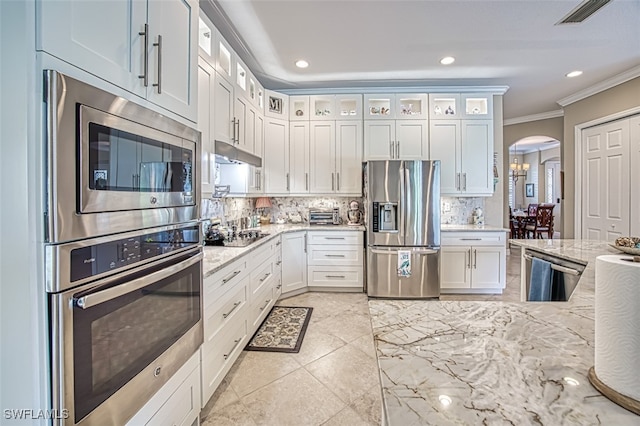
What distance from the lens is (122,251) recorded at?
979 millimetres

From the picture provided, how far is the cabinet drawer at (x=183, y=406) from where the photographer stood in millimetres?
1240

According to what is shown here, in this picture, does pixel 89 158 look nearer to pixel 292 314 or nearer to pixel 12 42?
pixel 12 42

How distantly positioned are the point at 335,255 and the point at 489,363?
3272 mm

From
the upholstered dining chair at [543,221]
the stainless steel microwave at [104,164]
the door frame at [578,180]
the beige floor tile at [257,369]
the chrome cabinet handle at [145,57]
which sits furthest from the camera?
the upholstered dining chair at [543,221]

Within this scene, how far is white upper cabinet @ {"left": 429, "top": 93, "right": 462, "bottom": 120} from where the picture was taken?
4.16 metres

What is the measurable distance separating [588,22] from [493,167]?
1863 millimetres

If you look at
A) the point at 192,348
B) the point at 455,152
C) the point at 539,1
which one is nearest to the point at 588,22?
the point at 539,1

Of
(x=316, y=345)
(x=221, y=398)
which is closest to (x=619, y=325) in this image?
(x=221, y=398)

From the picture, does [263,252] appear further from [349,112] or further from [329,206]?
[349,112]

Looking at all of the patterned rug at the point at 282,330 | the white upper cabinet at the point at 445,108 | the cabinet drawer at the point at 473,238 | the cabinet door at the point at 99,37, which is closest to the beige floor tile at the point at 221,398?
the patterned rug at the point at 282,330

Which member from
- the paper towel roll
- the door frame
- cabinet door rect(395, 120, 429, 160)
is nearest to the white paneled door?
the door frame

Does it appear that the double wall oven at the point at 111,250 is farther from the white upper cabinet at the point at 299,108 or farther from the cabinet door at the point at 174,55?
the white upper cabinet at the point at 299,108

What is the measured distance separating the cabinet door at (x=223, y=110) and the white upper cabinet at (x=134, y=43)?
913 millimetres

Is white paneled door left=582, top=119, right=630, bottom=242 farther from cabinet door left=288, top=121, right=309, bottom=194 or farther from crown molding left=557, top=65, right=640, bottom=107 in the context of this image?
cabinet door left=288, top=121, right=309, bottom=194
